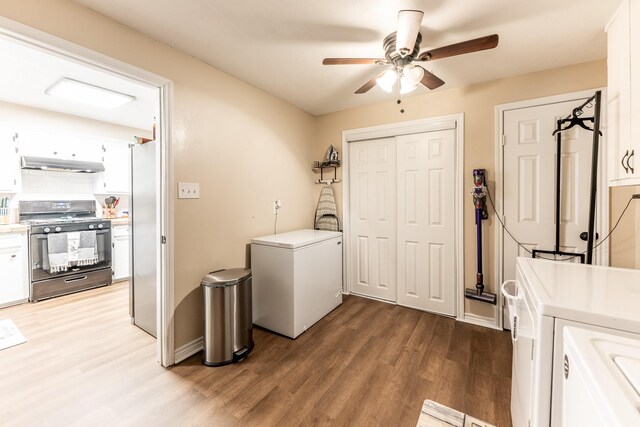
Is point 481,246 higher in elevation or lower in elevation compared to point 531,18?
lower

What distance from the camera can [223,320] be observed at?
2.04m

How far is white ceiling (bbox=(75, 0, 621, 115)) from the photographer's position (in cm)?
161

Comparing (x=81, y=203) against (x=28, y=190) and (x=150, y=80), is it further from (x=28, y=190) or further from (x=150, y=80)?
(x=150, y=80)

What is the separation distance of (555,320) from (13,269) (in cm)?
497

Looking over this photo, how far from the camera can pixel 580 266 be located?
1.38 m

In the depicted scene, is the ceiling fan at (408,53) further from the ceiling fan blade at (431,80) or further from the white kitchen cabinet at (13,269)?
the white kitchen cabinet at (13,269)

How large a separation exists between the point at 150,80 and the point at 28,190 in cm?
326

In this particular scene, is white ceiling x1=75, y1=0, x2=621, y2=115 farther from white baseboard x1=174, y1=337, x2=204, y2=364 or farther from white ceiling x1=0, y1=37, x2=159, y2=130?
white baseboard x1=174, y1=337, x2=204, y2=364

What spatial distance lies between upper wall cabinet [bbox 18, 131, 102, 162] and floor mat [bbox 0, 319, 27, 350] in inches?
83.4

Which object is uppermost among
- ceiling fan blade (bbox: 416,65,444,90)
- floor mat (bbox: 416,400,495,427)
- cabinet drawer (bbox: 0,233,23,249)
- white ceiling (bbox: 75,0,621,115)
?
white ceiling (bbox: 75,0,621,115)

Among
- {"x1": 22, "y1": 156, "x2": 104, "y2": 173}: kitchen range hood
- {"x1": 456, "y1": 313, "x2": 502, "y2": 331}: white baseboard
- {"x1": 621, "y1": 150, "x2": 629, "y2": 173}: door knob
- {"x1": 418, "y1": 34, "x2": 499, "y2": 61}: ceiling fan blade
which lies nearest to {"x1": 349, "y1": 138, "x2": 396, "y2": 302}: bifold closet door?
{"x1": 456, "y1": 313, "x2": 502, "y2": 331}: white baseboard

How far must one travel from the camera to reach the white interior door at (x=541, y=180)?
225 cm

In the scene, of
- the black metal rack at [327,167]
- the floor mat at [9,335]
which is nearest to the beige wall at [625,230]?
the black metal rack at [327,167]

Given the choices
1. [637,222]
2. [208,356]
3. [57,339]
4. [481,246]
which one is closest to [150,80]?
[208,356]
